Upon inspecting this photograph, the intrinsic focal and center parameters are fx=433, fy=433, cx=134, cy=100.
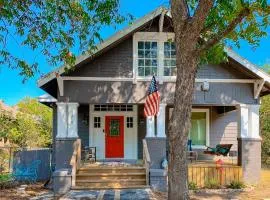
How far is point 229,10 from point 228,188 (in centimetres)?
804

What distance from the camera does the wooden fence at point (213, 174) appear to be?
16547 millimetres

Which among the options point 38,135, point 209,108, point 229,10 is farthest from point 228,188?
point 38,135

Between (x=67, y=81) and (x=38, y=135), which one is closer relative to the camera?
(x=67, y=81)

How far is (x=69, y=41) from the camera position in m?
12.1

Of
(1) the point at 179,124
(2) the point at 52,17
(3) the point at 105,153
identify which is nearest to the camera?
(1) the point at 179,124

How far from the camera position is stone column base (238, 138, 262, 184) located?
55.0ft

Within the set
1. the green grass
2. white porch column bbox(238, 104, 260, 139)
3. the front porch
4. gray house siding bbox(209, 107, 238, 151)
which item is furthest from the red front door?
white porch column bbox(238, 104, 260, 139)

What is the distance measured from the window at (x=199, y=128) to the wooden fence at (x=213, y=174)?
3833mm

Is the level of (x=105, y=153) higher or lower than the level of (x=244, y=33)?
lower

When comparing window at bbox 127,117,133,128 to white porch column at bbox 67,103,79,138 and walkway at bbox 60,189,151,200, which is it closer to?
white porch column at bbox 67,103,79,138

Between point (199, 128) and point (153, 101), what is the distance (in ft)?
20.8

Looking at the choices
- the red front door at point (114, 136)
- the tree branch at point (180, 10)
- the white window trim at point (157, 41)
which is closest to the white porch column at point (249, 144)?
the white window trim at point (157, 41)

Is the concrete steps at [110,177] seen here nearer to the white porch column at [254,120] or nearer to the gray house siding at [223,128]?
the white porch column at [254,120]

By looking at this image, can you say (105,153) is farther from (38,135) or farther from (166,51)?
(38,135)
